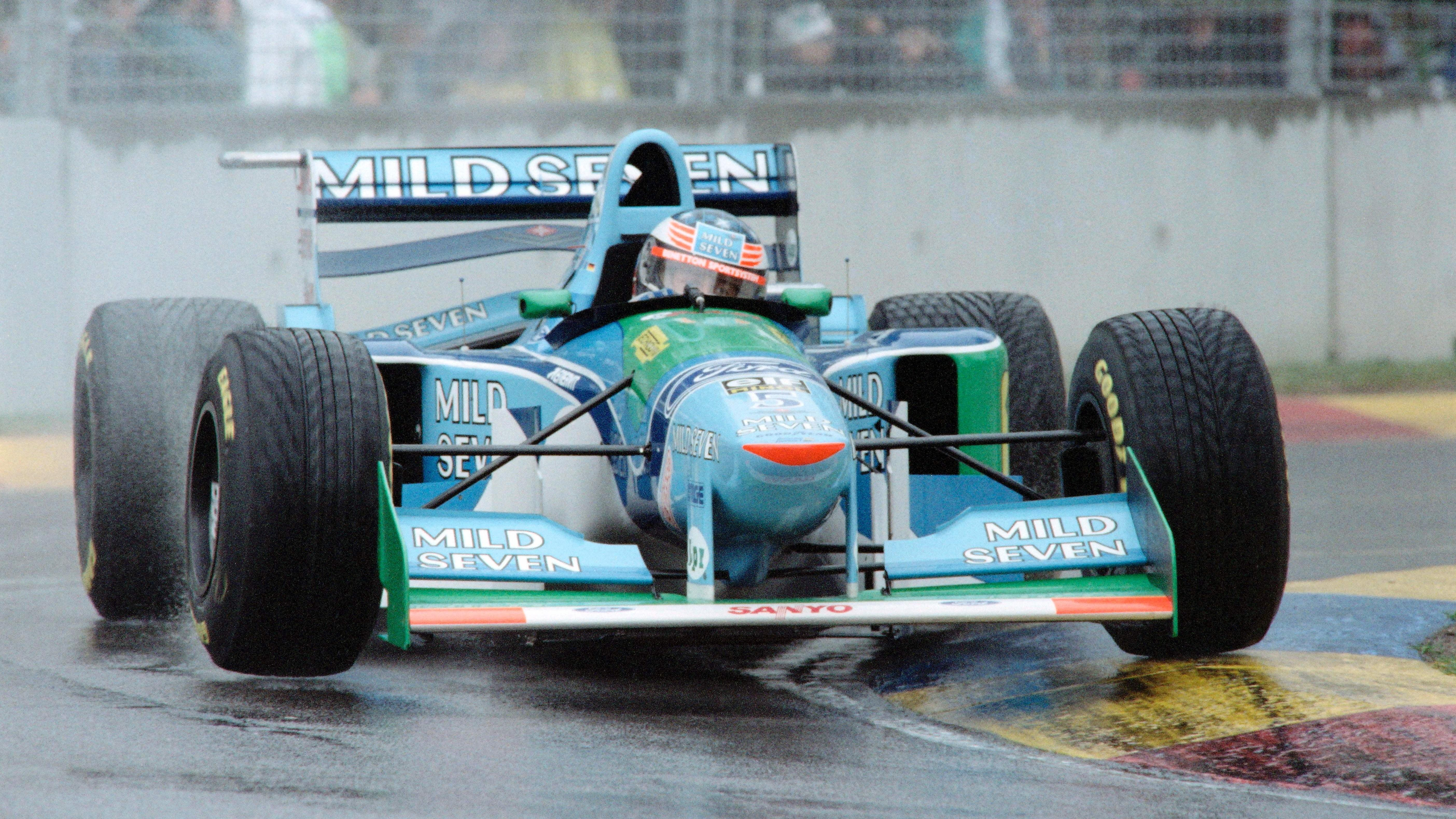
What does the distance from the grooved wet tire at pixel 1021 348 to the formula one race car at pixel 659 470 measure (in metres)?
0.04

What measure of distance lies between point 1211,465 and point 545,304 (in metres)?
2.16

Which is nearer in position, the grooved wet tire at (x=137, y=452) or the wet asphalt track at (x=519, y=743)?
the wet asphalt track at (x=519, y=743)

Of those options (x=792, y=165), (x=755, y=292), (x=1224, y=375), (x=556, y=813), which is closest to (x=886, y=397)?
(x=755, y=292)

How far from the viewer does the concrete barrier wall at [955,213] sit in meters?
13.3

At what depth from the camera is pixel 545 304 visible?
6.21 meters

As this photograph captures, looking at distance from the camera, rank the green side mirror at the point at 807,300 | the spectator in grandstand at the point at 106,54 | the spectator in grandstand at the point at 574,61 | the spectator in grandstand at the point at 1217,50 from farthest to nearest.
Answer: the spectator in grandstand at the point at 1217,50, the spectator in grandstand at the point at 574,61, the spectator in grandstand at the point at 106,54, the green side mirror at the point at 807,300

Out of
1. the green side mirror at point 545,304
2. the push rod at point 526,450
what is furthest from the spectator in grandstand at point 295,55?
the push rod at point 526,450

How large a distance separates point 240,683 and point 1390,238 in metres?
11.1

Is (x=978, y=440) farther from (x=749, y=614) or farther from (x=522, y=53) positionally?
(x=522, y=53)

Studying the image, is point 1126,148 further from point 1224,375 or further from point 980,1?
point 1224,375

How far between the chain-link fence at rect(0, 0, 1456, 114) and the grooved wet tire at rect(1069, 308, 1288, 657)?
27.3ft

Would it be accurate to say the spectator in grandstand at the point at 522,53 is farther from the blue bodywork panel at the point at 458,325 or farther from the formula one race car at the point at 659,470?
the formula one race car at the point at 659,470

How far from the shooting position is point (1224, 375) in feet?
17.9

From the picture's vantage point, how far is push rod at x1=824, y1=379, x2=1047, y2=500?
6.02 m
